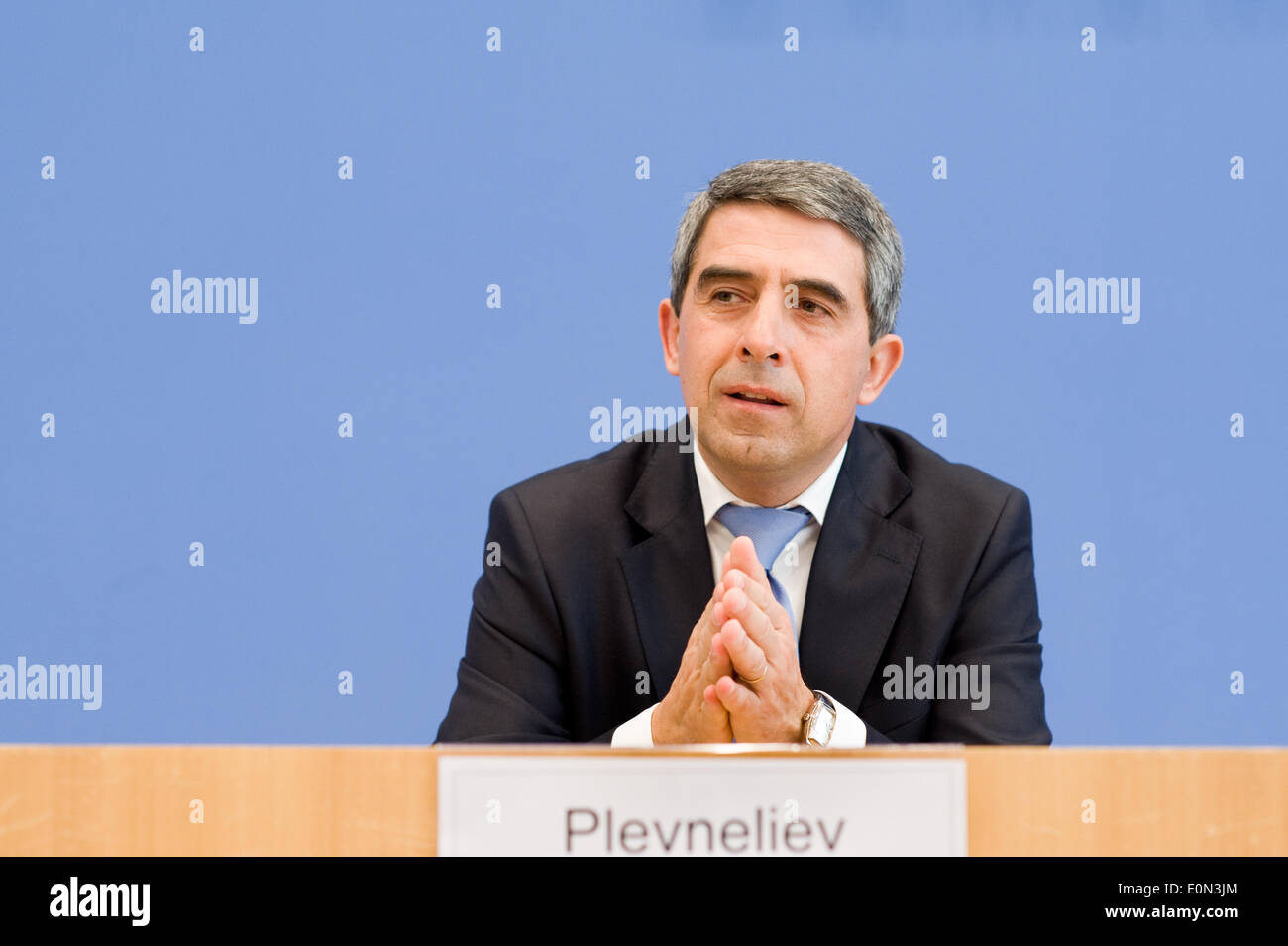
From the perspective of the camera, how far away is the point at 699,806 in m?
0.86

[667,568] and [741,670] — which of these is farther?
[667,568]

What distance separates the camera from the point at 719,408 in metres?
1.92

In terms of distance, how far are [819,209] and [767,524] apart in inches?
19.9

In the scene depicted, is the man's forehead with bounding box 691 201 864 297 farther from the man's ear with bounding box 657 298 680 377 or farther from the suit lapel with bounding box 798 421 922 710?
the suit lapel with bounding box 798 421 922 710

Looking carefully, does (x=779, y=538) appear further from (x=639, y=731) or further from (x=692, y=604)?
(x=639, y=731)

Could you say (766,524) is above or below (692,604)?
above

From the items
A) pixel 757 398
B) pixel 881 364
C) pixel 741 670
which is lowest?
pixel 741 670

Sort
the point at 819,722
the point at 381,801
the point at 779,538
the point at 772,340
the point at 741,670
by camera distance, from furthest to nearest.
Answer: the point at 779,538, the point at 772,340, the point at 819,722, the point at 741,670, the point at 381,801

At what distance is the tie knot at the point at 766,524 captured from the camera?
2.01 meters

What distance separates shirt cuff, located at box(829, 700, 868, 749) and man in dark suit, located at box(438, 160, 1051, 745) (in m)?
0.25

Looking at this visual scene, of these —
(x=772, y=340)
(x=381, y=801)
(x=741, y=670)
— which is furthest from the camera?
(x=772, y=340)

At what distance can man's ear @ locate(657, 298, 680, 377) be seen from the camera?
211cm

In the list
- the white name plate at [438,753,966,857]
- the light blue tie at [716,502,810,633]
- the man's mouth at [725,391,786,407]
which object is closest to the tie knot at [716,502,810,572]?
the light blue tie at [716,502,810,633]

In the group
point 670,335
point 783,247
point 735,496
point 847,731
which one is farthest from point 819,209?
point 847,731
